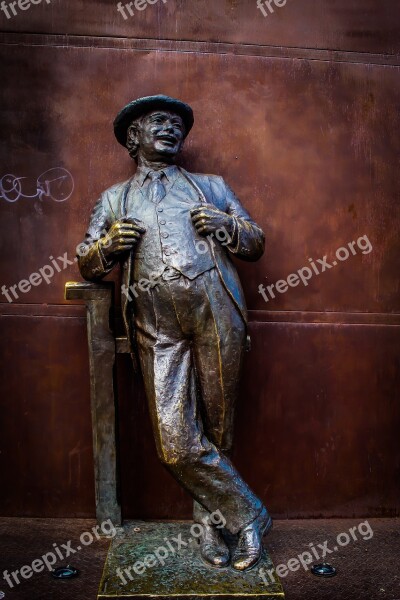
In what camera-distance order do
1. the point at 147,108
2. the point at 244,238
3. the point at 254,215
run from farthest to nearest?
the point at 254,215
the point at 147,108
the point at 244,238

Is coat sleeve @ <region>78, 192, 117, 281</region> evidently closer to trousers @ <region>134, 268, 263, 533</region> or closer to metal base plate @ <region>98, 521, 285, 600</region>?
trousers @ <region>134, 268, 263, 533</region>

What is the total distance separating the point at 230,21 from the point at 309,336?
83.0 inches

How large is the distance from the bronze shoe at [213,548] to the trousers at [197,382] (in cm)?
10

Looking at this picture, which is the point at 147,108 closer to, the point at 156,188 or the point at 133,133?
the point at 133,133

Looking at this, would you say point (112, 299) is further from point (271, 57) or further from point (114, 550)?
point (271, 57)

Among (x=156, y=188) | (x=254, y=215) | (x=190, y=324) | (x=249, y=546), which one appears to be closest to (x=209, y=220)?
(x=156, y=188)

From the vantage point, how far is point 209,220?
114 inches

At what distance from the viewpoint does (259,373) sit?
3738 mm

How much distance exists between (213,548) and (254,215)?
2.00m

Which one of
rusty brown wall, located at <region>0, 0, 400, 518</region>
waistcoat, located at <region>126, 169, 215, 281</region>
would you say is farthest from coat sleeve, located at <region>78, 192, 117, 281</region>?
rusty brown wall, located at <region>0, 0, 400, 518</region>

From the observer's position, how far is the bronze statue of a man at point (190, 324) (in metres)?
2.83

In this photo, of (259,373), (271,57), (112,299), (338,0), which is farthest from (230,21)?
(259,373)

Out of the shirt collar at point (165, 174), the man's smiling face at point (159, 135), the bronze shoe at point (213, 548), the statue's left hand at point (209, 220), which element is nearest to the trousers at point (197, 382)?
the bronze shoe at point (213, 548)

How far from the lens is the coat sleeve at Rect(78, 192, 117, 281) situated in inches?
118
